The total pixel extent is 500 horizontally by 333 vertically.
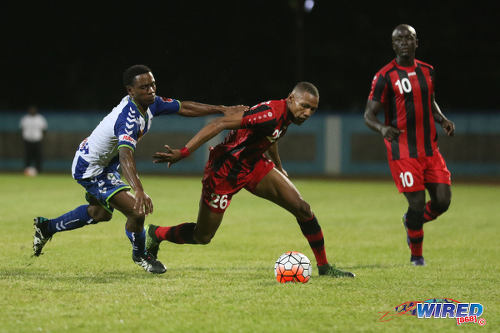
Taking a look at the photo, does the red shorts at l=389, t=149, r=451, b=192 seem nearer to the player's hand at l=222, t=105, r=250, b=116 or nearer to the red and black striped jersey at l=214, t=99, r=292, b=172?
the red and black striped jersey at l=214, t=99, r=292, b=172

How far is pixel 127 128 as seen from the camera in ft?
24.0

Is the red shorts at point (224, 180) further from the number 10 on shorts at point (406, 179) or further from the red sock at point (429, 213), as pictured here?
the red sock at point (429, 213)

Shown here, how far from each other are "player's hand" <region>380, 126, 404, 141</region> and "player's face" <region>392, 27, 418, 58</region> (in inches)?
34.3

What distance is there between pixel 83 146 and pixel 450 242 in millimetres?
5296

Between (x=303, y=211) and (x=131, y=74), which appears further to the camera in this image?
(x=303, y=211)

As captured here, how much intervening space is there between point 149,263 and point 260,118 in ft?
6.11

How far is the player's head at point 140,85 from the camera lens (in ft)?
24.5

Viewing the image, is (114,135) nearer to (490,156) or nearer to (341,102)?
(490,156)

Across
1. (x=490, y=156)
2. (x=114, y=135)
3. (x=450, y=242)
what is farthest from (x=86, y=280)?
(x=490, y=156)

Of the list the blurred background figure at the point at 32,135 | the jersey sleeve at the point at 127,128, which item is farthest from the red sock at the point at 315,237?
the blurred background figure at the point at 32,135

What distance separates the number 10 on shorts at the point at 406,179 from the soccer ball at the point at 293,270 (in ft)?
6.06

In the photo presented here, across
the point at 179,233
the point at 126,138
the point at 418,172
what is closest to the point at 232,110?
the point at 126,138

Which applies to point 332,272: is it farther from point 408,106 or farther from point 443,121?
point 443,121

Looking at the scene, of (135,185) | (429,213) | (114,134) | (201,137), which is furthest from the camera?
(429,213)
